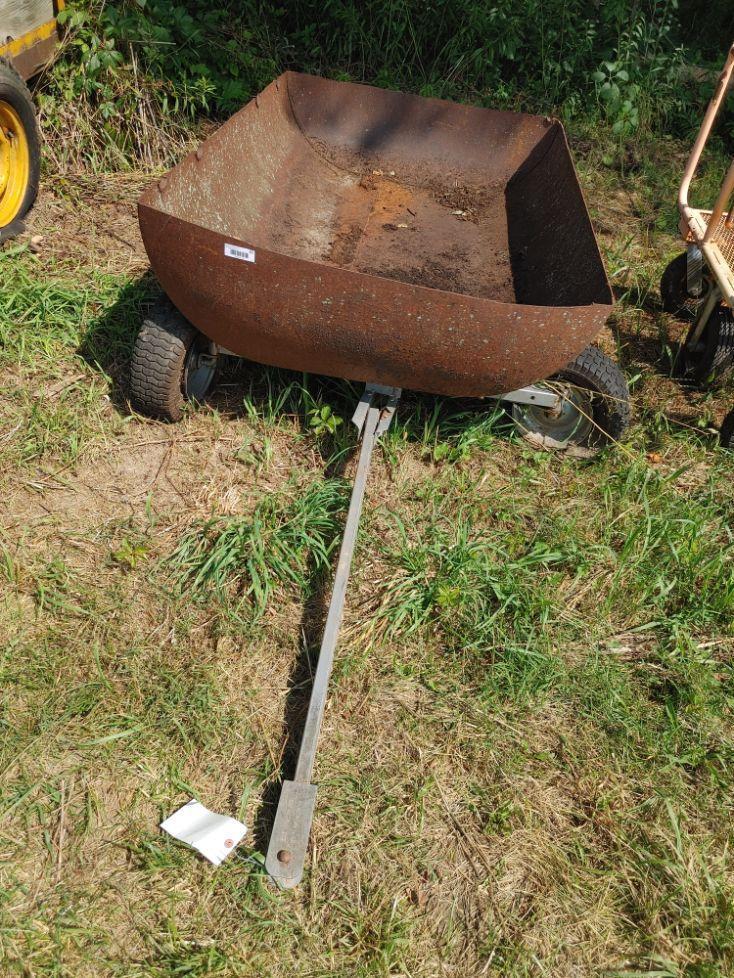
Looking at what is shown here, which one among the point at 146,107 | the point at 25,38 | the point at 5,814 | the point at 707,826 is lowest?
the point at 5,814

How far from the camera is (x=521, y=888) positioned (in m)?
1.96

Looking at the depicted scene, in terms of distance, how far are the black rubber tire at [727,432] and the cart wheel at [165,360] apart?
206 centimetres

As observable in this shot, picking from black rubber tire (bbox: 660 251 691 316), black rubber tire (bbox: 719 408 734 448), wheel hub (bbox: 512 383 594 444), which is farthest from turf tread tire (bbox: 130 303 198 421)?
black rubber tire (bbox: 660 251 691 316)

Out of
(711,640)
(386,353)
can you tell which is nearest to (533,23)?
(386,353)

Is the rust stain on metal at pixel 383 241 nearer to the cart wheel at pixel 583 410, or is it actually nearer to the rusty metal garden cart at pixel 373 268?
the rusty metal garden cart at pixel 373 268

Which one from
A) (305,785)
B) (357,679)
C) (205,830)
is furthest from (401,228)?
(205,830)

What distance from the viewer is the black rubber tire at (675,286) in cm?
386

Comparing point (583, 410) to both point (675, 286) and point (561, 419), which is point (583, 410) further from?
point (675, 286)

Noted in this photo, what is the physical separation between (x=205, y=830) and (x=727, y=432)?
2.47 meters

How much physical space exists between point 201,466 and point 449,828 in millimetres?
1536

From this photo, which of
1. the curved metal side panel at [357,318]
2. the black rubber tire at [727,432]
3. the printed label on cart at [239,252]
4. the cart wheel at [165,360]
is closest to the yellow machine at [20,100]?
the cart wheel at [165,360]

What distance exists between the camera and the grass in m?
1.86

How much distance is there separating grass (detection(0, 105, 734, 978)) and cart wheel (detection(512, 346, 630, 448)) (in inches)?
3.9

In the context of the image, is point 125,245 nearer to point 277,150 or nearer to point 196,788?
point 277,150
